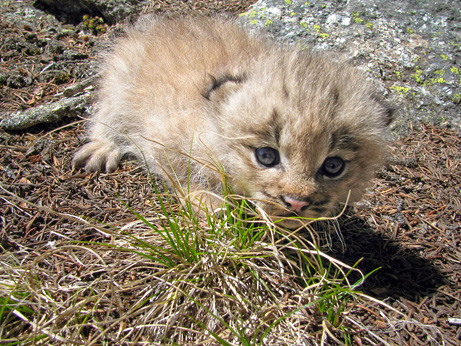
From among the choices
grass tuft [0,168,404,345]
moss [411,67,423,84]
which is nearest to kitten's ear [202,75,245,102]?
grass tuft [0,168,404,345]

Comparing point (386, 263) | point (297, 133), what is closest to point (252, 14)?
point (297, 133)

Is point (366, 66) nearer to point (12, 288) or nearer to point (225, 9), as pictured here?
point (225, 9)

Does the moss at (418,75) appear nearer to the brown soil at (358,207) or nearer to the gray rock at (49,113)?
the brown soil at (358,207)

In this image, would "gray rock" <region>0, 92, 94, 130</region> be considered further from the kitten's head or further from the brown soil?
the kitten's head

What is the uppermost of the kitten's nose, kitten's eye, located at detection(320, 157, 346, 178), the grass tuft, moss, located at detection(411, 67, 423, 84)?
moss, located at detection(411, 67, 423, 84)

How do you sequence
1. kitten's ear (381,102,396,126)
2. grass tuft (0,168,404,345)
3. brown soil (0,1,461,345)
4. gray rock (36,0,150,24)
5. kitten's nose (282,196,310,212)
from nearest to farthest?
grass tuft (0,168,404,345) < kitten's nose (282,196,310,212) < brown soil (0,1,461,345) < kitten's ear (381,102,396,126) < gray rock (36,0,150,24)

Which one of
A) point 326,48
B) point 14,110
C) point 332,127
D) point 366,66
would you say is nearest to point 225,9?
point 326,48
